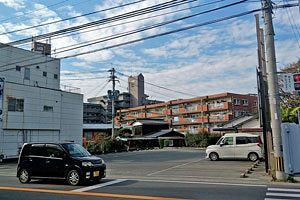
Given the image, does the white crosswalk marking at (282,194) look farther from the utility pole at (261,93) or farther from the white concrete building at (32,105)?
the white concrete building at (32,105)

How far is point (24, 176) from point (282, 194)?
371 inches

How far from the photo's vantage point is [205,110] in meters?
59.2

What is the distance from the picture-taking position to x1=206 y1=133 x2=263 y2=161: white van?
Result: 20281 mm

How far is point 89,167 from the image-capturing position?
11.4 m

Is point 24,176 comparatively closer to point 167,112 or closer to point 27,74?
point 27,74

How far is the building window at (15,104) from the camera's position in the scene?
26392 mm

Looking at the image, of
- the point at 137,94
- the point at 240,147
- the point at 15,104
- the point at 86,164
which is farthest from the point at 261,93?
the point at 137,94

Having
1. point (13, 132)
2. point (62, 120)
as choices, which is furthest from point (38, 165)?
point (62, 120)

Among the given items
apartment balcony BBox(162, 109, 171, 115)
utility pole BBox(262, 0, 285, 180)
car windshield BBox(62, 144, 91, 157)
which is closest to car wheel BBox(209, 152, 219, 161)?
utility pole BBox(262, 0, 285, 180)

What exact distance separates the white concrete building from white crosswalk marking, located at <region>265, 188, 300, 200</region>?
20.4 meters

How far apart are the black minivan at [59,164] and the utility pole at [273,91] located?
22.0ft

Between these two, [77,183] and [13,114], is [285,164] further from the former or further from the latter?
[13,114]

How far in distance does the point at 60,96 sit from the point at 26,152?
792 inches

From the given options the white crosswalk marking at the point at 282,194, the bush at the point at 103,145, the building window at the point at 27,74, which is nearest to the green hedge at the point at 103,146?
the bush at the point at 103,145
